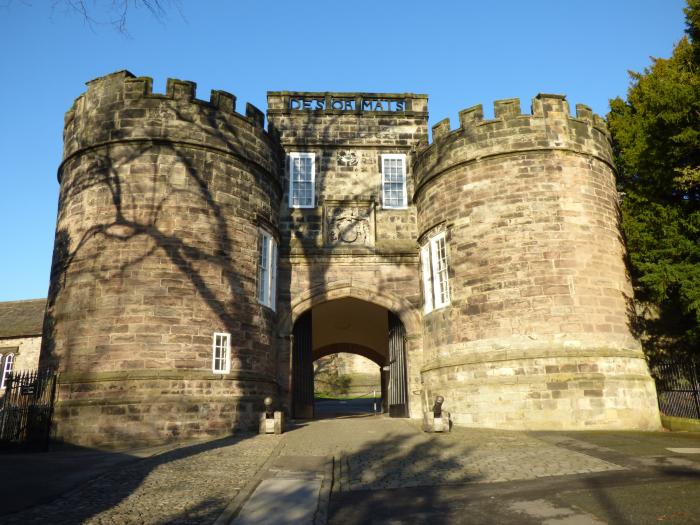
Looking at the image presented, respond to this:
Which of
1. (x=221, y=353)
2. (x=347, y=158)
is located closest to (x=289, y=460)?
(x=221, y=353)

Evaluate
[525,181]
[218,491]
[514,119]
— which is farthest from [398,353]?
[218,491]

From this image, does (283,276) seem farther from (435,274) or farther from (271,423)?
(271,423)

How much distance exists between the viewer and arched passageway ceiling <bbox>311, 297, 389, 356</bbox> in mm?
19675

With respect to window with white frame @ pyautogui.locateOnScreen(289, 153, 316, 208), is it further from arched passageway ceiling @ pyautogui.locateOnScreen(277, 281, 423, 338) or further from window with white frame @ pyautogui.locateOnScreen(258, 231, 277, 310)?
arched passageway ceiling @ pyautogui.locateOnScreen(277, 281, 423, 338)

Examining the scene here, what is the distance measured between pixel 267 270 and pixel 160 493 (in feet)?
28.0

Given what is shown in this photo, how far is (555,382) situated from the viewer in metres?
11.7

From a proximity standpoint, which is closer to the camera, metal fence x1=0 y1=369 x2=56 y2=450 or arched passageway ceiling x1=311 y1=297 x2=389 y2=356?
metal fence x1=0 y1=369 x2=56 y2=450

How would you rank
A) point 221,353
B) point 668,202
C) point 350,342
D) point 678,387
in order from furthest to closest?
point 350,342
point 668,202
point 678,387
point 221,353

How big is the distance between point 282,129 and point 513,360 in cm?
1050

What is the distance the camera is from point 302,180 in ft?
55.8

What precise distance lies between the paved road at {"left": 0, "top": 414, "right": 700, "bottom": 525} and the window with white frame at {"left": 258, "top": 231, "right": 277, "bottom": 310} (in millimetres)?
4817

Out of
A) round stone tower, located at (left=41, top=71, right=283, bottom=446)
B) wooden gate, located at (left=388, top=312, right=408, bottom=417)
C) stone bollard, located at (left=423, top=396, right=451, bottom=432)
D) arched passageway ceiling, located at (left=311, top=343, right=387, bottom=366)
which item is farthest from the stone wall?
arched passageway ceiling, located at (left=311, top=343, right=387, bottom=366)

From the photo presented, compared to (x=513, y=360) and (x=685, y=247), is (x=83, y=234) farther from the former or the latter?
(x=685, y=247)

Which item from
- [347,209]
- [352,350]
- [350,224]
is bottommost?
[352,350]
